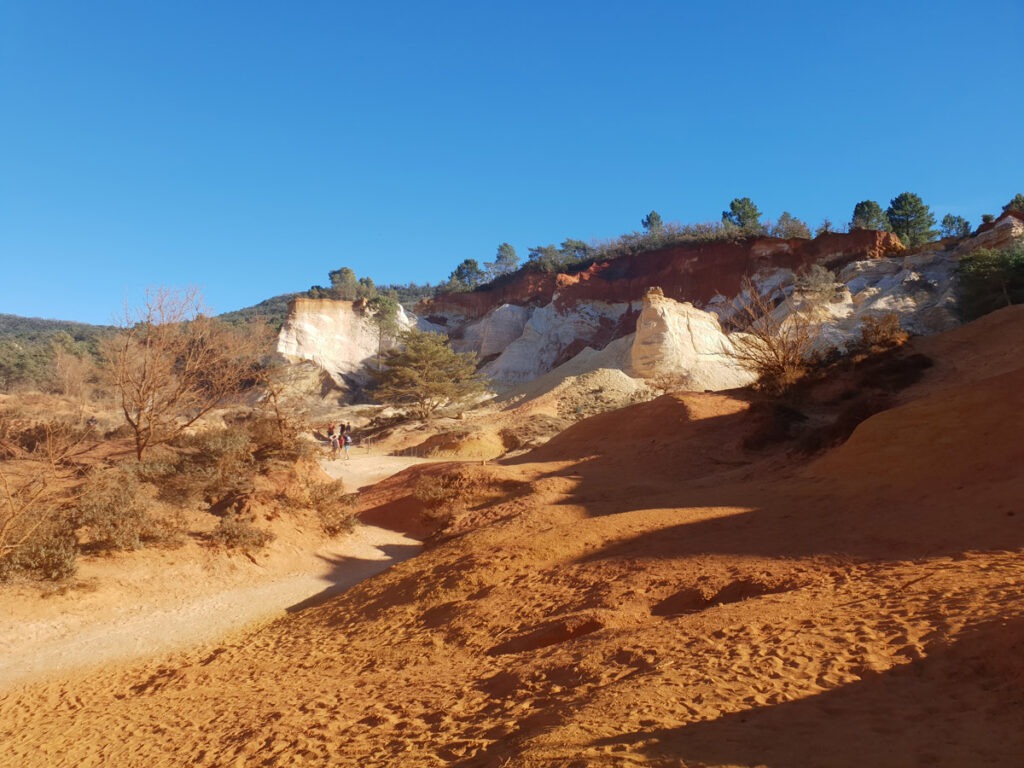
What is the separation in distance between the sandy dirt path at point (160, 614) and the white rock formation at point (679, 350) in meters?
23.0

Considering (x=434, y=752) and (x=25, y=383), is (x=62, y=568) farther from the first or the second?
(x=25, y=383)

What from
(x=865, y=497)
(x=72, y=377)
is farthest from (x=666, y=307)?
(x=72, y=377)

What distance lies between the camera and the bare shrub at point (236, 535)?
11547 millimetres

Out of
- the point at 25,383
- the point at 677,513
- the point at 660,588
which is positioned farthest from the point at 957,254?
the point at 25,383

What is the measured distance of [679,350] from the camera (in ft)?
110

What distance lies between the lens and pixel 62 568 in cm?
948

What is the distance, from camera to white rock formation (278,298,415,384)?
152ft

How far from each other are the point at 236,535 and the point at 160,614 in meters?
2.14

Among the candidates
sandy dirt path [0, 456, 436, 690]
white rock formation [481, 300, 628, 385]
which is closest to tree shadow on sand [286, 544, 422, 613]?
sandy dirt path [0, 456, 436, 690]

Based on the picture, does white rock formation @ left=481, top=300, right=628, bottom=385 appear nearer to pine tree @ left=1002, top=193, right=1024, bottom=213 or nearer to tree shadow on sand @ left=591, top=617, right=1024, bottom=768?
pine tree @ left=1002, top=193, right=1024, bottom=213

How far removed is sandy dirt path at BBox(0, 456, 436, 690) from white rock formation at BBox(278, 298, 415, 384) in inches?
1406

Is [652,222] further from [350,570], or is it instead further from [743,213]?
[350,570]

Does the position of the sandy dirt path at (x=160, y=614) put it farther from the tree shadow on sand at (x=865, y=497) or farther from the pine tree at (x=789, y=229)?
the pine tree at (x=789, y=229)

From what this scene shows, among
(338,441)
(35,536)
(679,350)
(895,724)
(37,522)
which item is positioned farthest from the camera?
(679,350)
